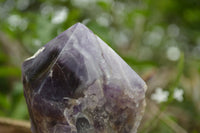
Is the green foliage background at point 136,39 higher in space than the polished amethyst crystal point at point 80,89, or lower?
lower

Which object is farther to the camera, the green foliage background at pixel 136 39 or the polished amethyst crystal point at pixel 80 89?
the green foliage background at pixel 136 39

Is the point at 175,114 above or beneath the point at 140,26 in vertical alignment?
beneath

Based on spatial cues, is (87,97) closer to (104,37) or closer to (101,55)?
(101,55)

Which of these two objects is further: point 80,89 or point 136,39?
point 136,39

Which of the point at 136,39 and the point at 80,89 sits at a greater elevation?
the point at 80,89

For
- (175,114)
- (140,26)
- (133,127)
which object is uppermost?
(133,127)

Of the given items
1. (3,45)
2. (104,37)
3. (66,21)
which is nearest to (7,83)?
(3,45)
